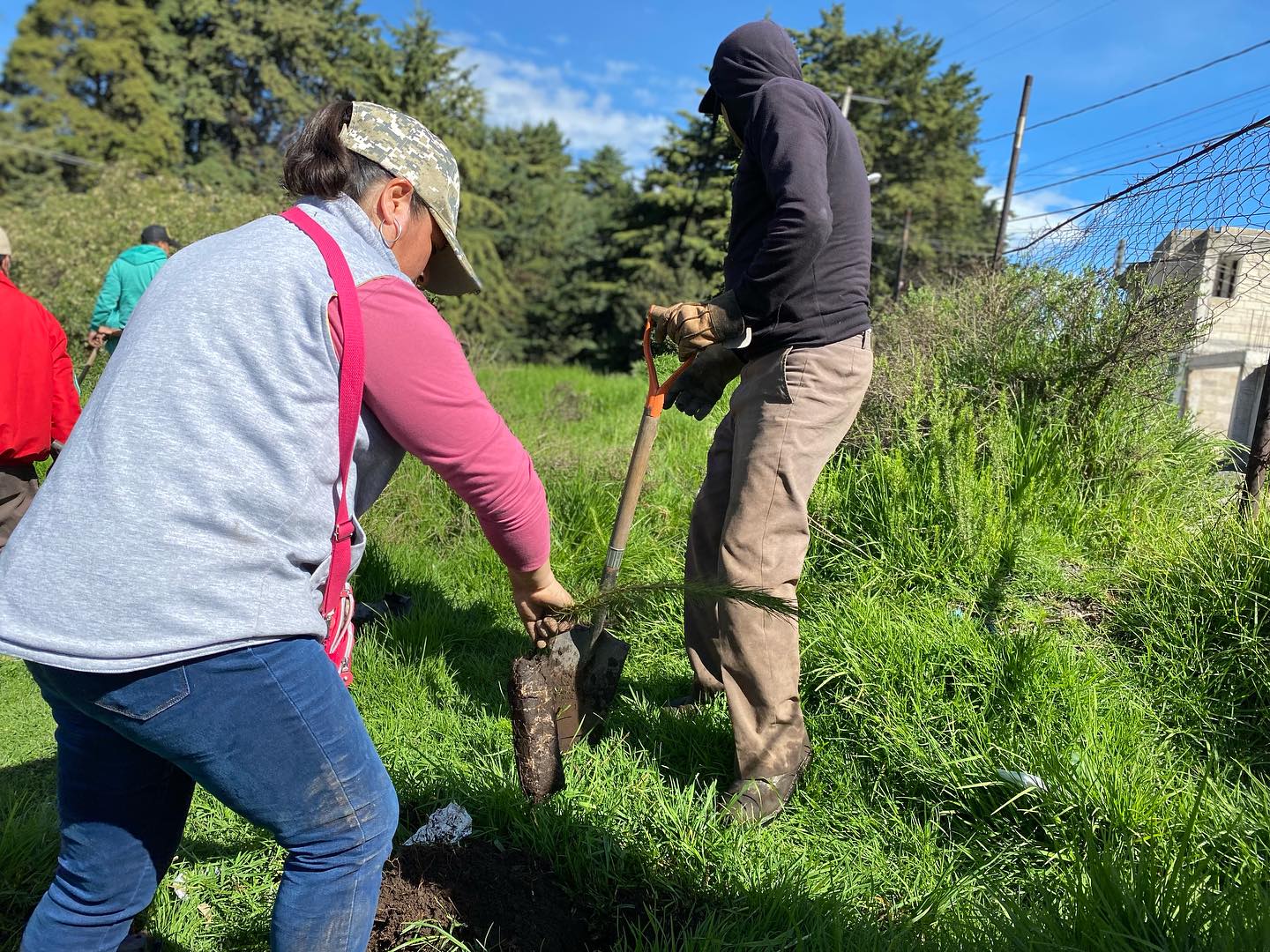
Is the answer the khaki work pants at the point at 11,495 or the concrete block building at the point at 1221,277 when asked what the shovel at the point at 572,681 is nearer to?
the concrete block building at the point at 1221,277

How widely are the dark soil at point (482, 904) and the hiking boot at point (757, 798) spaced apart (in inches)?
20.7

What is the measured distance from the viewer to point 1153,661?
10.5ft

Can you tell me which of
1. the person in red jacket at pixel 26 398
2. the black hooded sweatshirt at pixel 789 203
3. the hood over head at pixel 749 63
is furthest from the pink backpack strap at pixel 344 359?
the person in red jacket at pixel 26 398

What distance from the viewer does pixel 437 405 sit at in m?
1.49

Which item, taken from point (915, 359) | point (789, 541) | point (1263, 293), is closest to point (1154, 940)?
point (789, 541)

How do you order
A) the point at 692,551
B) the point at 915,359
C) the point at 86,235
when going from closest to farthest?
the point at 692,551, the point at 915,359, the point at 86,235

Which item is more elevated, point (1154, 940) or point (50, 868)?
point (1154, 940)

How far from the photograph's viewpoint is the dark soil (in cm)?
208

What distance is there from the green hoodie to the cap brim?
629 cm

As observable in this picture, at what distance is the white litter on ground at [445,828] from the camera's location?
243cm

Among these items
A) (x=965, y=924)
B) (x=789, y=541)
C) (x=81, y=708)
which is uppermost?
(x=789, y=541)

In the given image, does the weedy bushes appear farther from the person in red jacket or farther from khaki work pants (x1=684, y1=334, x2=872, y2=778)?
the person in red jacket

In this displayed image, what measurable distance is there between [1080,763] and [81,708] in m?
2.48

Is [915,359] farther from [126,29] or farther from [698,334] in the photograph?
[126,29]
